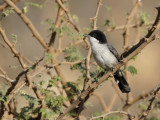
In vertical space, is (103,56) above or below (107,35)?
above

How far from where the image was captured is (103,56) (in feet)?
15.5

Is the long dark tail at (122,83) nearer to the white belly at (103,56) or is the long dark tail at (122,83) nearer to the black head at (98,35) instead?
the white belly at (103,56)

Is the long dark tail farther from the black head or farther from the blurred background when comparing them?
the blurred background

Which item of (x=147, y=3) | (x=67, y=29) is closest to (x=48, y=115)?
(x=67, y=29)

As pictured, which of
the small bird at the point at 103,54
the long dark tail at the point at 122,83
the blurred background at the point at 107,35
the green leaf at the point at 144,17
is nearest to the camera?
the long dark tail at the point at 122,83

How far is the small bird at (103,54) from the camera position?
462cm

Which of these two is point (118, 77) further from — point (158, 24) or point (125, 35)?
point (158, 24)

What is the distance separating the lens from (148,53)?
11.2 meters

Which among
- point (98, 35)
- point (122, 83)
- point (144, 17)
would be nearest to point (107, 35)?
point (144, 17)

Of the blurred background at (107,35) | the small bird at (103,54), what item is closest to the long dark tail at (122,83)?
the small bird at (103,54)

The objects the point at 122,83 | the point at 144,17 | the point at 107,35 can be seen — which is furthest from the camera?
the point at 107,35

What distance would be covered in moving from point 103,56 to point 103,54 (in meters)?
0.03

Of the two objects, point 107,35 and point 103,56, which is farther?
point 107,35

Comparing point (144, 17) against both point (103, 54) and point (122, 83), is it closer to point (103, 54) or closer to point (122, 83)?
point (103, 54)
